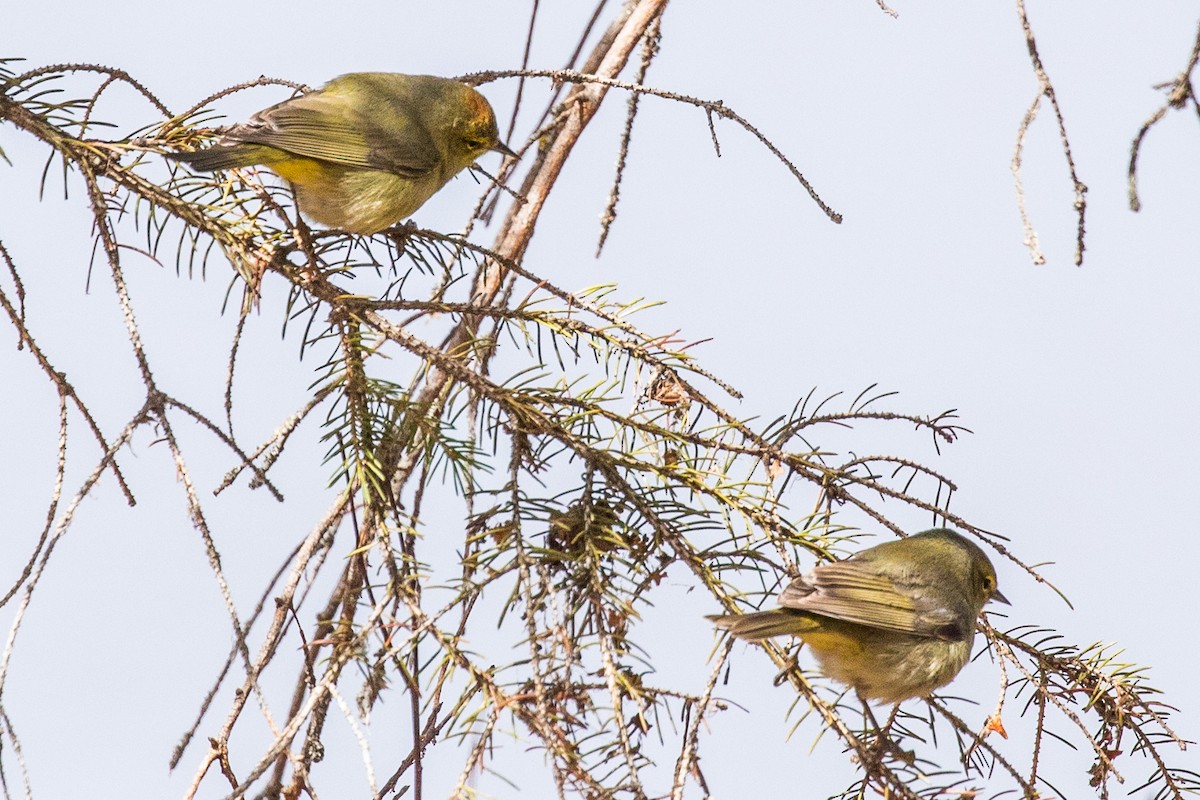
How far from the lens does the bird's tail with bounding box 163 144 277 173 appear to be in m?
2.24

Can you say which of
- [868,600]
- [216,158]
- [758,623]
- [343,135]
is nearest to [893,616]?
[868,600]

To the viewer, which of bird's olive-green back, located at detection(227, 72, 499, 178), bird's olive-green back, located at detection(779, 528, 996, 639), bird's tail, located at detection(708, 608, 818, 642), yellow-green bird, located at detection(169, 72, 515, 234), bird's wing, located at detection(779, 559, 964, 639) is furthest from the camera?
bird's olive-green back, located at detection(227, 72, 499, 178)

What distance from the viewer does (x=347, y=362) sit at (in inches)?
83.2

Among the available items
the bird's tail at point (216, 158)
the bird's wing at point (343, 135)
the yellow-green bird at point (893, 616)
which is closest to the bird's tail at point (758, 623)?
the yellow-green bird at point (893, 616)

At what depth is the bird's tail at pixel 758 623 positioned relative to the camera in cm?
187

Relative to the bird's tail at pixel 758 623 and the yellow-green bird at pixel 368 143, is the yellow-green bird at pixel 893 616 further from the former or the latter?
the yellow-green bird at pixel 368 143

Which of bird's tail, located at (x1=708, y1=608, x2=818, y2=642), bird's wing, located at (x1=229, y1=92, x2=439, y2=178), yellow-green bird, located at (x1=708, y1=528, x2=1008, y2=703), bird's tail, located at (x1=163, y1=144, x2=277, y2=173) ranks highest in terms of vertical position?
bird's wing, located at (x1=229, y1=92, x2=439, y2=178)

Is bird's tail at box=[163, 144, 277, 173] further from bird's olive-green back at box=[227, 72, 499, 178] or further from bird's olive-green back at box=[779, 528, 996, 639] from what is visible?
bird's olive-green back at box=[779, 528, 996, 639]

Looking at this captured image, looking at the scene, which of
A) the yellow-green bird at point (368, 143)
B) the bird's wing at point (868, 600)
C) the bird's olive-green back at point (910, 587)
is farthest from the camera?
the yellow-green bird at point (368, 143)

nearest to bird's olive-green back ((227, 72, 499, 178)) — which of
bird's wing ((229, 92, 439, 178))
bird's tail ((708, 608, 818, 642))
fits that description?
bird's wing ((229, 92, 439, 178))

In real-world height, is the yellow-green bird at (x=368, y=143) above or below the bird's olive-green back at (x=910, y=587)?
above

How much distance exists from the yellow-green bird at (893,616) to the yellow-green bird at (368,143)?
143 cm

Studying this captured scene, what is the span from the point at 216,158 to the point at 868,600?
1.69 metres

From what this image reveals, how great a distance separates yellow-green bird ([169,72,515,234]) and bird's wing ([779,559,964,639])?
1.41 metres
